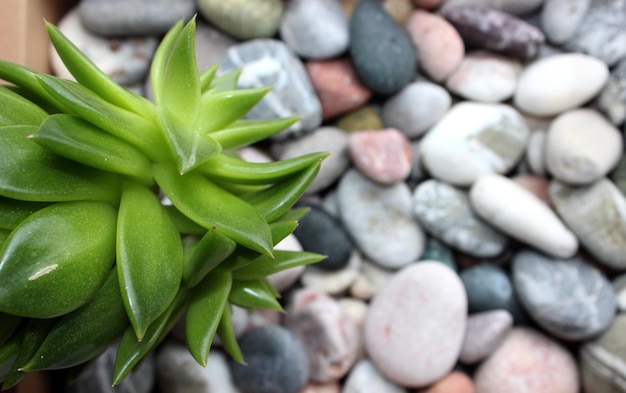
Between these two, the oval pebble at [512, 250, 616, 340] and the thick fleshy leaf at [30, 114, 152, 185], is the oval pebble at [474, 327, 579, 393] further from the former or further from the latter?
the thick fleshy leaf at [30, 114, 152, 185]

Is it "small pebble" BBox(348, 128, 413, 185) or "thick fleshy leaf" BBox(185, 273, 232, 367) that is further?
"small pebble" BBox(348, 128, 413, 185)

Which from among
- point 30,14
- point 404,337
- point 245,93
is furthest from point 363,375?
point 30,14

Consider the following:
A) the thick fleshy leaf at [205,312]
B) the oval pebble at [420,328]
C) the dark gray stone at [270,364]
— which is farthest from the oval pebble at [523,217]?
the thick fleshy leaf at [205,312]

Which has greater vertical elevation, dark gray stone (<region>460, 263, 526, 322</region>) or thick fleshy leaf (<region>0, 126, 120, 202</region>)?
thick fleshy leaf (<region>0, 126, 120, 202</region>)

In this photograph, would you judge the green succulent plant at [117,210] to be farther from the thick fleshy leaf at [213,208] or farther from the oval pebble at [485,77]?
the oval pebble at [485,77]

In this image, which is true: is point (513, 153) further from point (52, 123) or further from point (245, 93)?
point (52, 123)

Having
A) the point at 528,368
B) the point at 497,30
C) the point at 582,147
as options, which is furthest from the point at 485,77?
the point at 528,368

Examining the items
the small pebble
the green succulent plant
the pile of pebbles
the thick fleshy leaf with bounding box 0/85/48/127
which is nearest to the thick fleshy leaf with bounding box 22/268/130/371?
the green succulent plant
